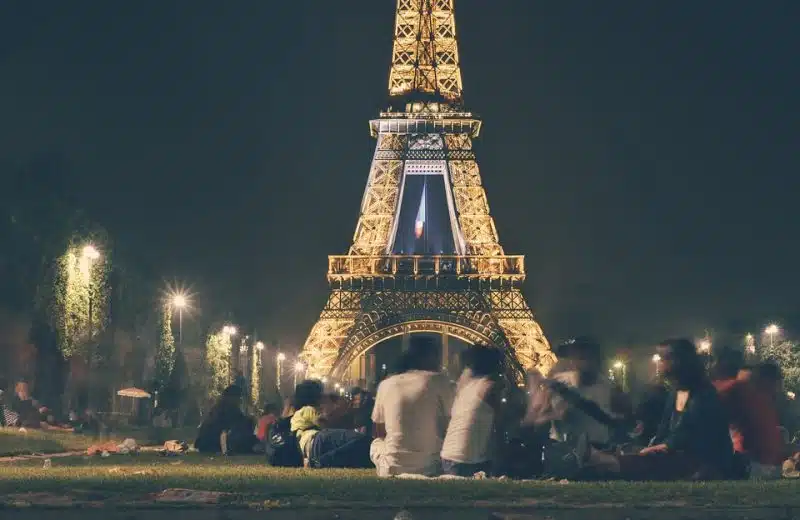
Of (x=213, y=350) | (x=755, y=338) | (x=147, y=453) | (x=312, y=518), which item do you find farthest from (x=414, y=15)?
(x=312, y=518)

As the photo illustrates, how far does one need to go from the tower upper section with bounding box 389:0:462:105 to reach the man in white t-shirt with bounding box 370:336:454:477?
58445 millimetres

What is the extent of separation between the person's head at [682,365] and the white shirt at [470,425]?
81.0 inches

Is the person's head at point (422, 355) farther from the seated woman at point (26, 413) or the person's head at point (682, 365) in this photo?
the seated woman at point (26, 413)

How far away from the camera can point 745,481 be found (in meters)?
18.9

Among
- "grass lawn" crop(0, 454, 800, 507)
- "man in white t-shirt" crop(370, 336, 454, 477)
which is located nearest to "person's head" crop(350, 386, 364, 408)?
"grass lawn" crop(0, 454, 800, 507)

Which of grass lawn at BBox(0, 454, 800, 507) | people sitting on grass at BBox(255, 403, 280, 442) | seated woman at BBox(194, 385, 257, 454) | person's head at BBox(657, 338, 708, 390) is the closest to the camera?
grass lawn at BBox(0, 454, 800, 507)

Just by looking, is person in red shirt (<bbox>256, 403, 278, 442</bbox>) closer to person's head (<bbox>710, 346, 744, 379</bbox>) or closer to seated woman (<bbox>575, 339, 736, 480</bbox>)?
person's head (<bbox>710, 346, 744, 379</bbox>)

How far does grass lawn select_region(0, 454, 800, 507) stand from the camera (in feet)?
53.5

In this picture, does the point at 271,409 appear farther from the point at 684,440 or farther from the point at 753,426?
the point at 684,440

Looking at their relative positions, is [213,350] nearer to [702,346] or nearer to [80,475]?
[702,346]

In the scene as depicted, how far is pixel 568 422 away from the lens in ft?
64.3

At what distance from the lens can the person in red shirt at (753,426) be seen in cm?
2014

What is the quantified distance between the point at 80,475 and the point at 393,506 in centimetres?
639

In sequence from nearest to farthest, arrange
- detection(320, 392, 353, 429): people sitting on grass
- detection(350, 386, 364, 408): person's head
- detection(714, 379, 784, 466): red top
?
detection(714, 379, 784, 466): red top → detection(320, 392, 353, 429): people sitting on grass → detection(350, 386, 364, 408): person's head
